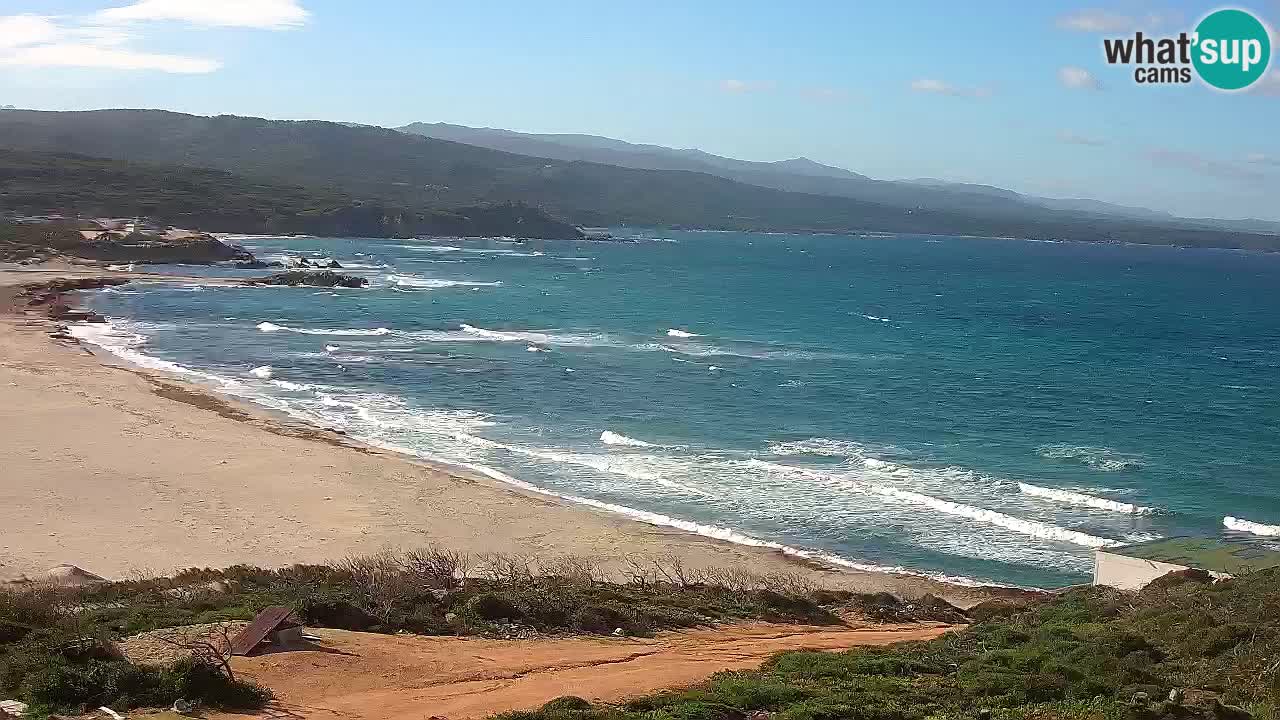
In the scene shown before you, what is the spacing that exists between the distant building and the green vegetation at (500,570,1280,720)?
217 inches

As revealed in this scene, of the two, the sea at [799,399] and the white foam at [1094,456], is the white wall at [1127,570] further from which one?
the white foam at [1094,456]

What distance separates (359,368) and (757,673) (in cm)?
4055

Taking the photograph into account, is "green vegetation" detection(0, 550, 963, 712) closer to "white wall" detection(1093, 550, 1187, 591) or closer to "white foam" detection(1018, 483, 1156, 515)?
"white wall" detection(1093, 550, 1187, 591)

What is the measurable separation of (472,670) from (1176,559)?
58.4ft

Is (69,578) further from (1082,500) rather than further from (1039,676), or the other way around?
(1082,500)

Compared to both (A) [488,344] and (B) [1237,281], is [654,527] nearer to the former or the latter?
(A) [488,344]

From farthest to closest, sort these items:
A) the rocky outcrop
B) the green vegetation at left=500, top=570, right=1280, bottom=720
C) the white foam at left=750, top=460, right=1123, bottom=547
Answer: the rocky outcrop
the white foam at left=750, top=460, right=1123, bottom=547
the green vegetation at left=500, top=570, right=1280, bottom=720

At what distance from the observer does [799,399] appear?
1863 inches

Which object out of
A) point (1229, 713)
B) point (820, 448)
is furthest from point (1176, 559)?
point (820, 448)

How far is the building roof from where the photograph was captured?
2503 cm


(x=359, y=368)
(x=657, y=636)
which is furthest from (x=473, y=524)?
(x=359, y=368)

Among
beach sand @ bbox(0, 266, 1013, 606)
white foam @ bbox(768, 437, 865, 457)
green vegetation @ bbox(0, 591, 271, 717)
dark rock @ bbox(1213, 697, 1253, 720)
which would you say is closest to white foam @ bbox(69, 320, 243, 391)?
beach sand @ bbox(0, 266, 1013, 606)

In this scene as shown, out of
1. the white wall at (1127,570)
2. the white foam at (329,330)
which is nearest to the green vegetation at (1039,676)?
the white wall at (1127,570)

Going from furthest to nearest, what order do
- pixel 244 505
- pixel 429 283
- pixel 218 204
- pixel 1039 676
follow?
pixel 218 204 → pixel 429 283 → pixel 244 505 → pixel 1039 676
